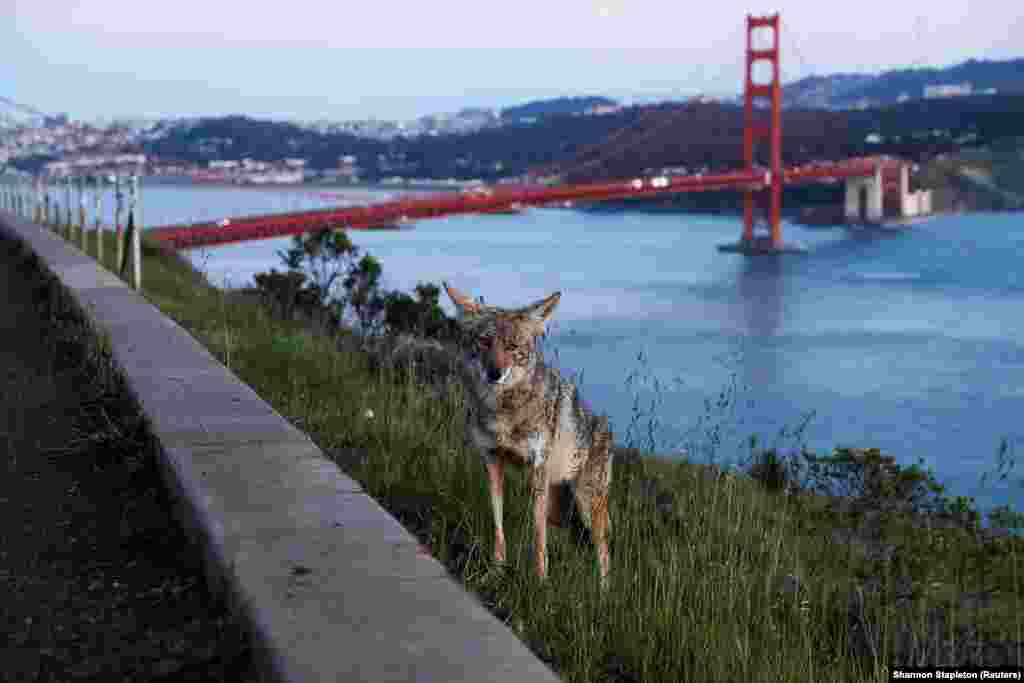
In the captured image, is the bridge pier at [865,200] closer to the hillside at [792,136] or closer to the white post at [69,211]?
the hillside at [792,136]

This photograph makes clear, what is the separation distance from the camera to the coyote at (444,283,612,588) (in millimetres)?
3150

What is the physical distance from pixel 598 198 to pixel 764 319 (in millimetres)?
4935

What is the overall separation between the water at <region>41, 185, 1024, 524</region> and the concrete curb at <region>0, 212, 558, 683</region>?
7.29 ft

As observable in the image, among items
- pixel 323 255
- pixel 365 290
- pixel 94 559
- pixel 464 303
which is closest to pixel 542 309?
pixel 464 303

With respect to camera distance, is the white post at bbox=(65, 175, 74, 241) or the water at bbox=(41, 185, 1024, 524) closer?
the white post at bbox=(65, 175, 74, 241)

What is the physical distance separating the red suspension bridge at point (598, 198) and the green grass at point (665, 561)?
1255cm

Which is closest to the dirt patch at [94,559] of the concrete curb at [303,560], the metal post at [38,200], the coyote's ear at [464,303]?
the concrete curb at [303,560]

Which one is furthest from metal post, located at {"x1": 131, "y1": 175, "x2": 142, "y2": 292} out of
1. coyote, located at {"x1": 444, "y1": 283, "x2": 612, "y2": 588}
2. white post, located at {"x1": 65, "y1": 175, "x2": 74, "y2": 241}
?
coyote, located at {"x1": 444, "y1": 283, "x2": 612, "y2": 588}

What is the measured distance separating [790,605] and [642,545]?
18.8 inches

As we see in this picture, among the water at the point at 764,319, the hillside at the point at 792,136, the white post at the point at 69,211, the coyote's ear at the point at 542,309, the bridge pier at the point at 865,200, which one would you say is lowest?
the water at the point at 764,319

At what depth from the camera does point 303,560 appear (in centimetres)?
253

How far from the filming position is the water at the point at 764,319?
51.5 feet

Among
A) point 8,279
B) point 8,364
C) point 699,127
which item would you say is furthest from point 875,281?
point 8,364

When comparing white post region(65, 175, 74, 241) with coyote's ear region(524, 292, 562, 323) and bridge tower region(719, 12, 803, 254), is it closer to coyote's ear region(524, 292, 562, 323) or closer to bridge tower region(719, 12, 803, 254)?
coyote's ear region(524, 292, 562, 323)
